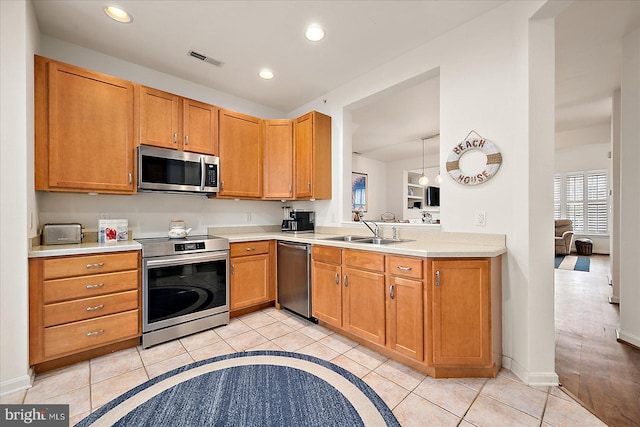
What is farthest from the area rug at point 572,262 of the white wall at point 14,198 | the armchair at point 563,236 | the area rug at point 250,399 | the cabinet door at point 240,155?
the white wall at point 14,198

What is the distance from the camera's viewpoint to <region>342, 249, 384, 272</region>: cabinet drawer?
2213 mm

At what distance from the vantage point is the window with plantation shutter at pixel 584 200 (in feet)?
23.9

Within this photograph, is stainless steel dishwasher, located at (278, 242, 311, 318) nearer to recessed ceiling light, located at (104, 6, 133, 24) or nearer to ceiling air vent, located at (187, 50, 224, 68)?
ceiling air vent, located at (187, 50, 224, 68)

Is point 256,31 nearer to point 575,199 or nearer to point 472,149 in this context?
point 472,149

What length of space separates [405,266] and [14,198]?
109 inches

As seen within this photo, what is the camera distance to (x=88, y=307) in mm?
2133

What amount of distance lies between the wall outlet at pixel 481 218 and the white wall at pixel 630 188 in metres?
1.59

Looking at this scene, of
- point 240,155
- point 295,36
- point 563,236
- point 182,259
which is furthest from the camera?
point 563,236

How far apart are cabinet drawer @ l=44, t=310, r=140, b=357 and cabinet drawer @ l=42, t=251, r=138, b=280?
15.1 inches

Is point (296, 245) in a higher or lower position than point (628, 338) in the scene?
higher

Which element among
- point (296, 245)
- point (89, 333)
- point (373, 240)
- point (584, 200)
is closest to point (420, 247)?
point (373, 240)

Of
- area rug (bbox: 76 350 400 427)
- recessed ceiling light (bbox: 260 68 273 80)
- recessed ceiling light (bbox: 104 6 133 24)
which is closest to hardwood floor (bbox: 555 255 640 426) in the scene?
area rug (bbox: 76 350 400 427)

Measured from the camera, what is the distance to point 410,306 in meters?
2.02

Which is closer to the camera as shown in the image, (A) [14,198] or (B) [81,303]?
(A) [14,198]
